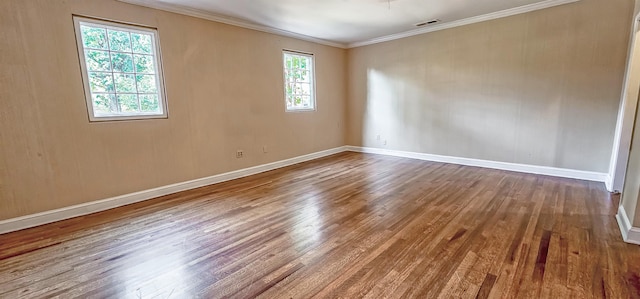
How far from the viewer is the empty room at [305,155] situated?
2033mm

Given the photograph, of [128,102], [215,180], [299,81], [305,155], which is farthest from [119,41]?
[305,155]

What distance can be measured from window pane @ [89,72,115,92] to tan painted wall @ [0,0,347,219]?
0.42ft

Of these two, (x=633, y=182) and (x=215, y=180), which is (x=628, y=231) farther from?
(x=215, y=180)

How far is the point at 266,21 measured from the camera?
4.48 meters

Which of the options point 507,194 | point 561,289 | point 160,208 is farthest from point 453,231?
point 160,208

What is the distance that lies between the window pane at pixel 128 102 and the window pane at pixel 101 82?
5.3 inches

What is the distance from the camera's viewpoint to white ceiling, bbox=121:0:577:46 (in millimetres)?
3684

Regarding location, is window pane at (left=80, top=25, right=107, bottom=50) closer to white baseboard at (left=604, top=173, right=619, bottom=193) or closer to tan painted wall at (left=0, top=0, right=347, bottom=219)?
tan painted wall at (left=0, top=0, right=347, bottom=219)

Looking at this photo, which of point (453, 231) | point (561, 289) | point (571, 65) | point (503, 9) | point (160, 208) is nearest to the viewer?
point (561, 289)

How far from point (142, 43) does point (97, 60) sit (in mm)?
553

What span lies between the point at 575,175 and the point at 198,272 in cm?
506

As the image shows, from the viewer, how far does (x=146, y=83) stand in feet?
11.9

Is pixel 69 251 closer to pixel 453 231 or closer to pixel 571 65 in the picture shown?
pixel 453 231

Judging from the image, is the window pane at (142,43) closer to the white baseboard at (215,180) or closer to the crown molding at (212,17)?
the crown molding at (212,17)
